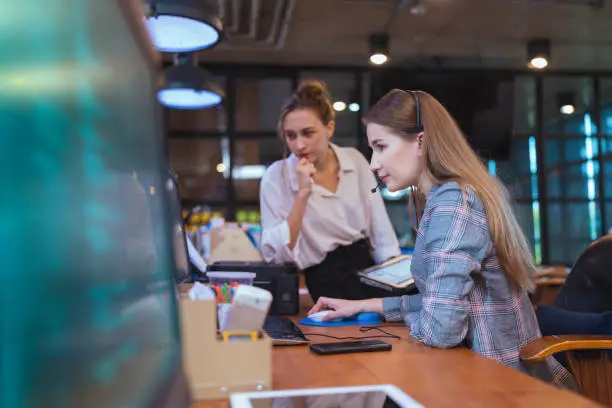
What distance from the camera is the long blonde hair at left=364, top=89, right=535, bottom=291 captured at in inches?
53.1

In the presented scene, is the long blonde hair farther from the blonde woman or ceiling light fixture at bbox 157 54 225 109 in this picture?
ceiling light fixture at bbox 157 54 225 109

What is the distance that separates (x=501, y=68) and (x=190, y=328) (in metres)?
6.58

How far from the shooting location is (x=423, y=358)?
42.5 inches

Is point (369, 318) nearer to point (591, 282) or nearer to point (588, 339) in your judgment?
point (588, 339)

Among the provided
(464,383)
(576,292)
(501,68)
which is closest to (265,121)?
(501,68)

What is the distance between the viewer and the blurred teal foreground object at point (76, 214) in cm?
23

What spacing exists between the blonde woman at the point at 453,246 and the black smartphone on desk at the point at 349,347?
0.43 ft

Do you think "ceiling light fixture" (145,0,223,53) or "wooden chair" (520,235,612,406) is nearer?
"wooden chair" (520,235,612,406)

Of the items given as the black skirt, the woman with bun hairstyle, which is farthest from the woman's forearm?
the black skirt

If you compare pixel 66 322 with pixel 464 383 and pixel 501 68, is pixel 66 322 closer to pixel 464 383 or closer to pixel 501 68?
pixel 464 383

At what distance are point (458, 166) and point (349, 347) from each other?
545 mm

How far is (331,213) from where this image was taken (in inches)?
91.5

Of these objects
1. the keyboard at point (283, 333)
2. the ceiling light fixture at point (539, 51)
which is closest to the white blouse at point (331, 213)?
the keyboard at point (283, 333)

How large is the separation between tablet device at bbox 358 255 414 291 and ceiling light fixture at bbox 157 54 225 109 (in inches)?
79.4
